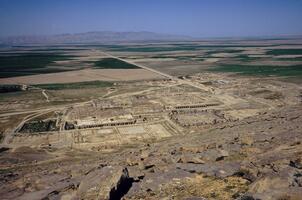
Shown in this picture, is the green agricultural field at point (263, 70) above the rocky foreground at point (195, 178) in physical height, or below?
below

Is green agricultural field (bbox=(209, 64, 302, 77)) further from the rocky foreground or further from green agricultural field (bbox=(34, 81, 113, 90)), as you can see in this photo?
the rocky foreground

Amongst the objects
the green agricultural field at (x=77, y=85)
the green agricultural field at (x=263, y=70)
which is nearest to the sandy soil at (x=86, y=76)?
the green agricultural field at (x=77, y=85)

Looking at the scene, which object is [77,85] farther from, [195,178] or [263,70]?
[195,178]

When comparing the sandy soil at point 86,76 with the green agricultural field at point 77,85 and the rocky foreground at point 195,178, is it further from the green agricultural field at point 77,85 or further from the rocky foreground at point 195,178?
the rocky foreground at point 195,178

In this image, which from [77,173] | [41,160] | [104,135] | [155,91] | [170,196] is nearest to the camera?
[170,196]

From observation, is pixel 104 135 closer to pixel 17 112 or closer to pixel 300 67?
pixel 17 112

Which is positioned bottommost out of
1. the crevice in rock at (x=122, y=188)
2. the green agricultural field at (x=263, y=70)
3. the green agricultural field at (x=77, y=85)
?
the green agricultural field at (x=77, y=85)

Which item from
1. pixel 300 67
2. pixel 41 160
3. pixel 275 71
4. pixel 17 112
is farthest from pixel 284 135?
pixel 300 67

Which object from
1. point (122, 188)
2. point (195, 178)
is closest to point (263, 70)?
point (195, 178)

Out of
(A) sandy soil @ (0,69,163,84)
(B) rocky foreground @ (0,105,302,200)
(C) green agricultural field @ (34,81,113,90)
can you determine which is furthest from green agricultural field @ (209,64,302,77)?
(B) rocky foreground @ (0,105,302,200)
